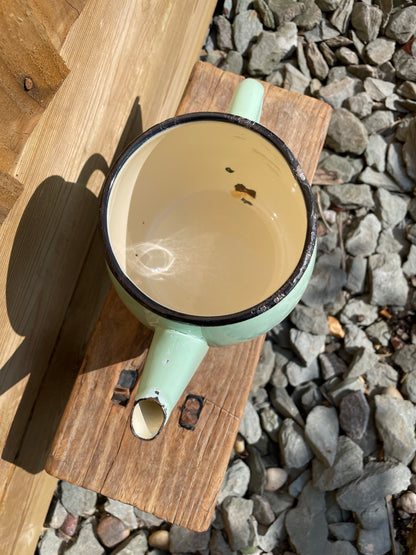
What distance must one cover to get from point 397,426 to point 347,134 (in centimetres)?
82

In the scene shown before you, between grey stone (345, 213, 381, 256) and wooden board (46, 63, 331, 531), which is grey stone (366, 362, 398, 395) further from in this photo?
wooden board (46, 63, 331, 531)

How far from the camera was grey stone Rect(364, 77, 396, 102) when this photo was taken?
1577 mm

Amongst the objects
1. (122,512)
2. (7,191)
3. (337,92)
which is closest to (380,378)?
(122,512)

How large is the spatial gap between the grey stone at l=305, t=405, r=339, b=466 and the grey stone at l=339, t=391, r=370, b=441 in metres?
0.02

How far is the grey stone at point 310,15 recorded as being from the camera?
1.60 m

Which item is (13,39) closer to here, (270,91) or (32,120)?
(32,120)

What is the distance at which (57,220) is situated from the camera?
0.94 meters

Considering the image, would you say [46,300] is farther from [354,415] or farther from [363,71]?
[363,71]

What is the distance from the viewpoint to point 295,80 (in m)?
1.58

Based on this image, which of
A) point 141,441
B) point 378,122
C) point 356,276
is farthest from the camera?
point 378,122

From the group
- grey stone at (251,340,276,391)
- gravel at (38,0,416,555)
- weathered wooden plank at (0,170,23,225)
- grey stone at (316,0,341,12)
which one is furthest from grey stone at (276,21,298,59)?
weathered wooden plank at (0,170,23,225)

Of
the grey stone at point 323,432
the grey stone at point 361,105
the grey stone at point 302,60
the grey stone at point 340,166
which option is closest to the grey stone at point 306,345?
the grey stone at point 323,432

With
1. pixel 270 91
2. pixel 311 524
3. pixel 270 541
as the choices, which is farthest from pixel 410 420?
pixel 270 91

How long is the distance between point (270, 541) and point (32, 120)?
3.59 feet
